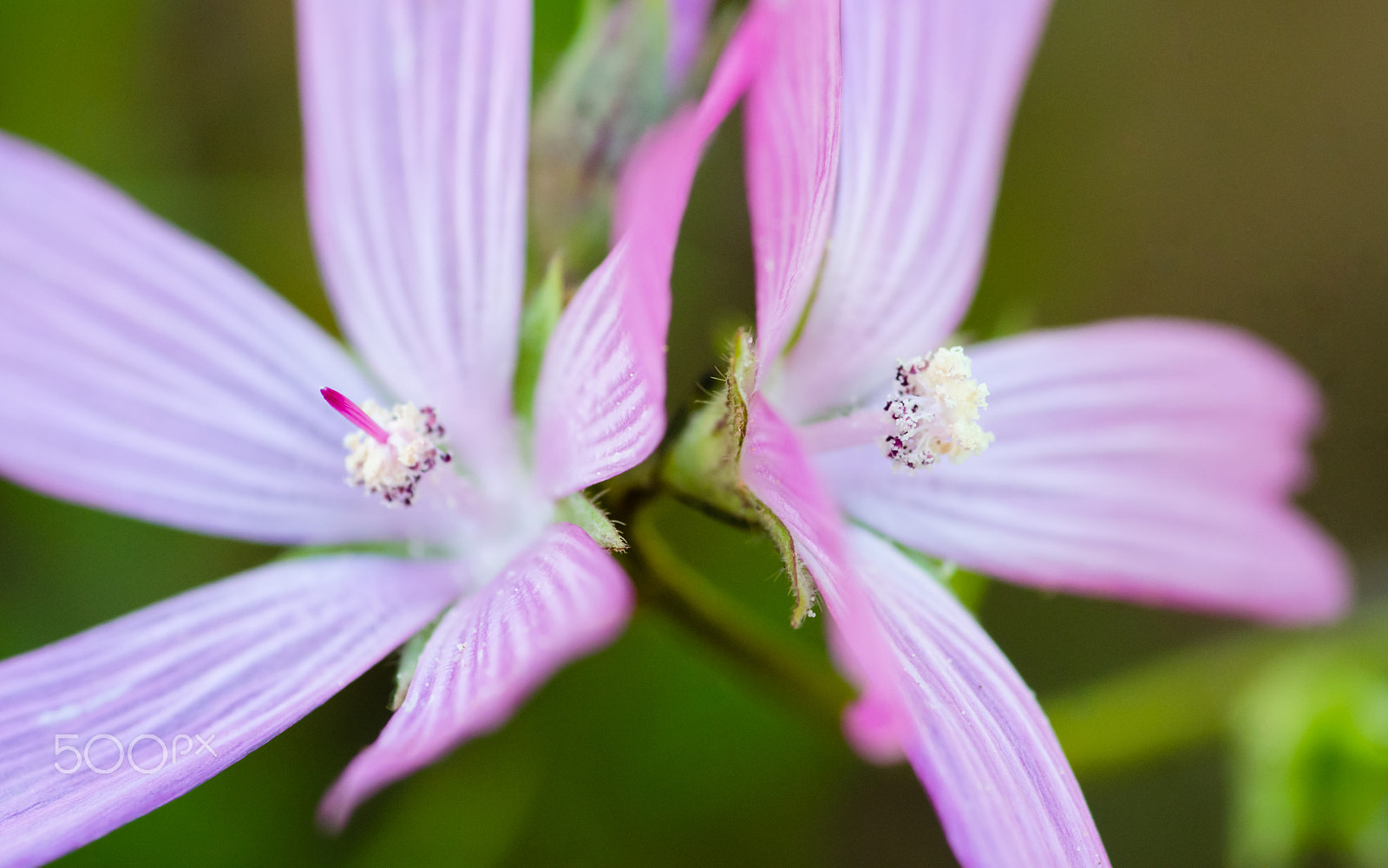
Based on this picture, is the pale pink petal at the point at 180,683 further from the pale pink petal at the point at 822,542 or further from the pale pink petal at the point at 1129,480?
the pale pink petal at the point at 1129,480

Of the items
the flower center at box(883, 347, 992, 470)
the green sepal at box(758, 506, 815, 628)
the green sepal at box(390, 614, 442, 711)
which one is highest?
the flower center at box(883, 347, 992, 470)

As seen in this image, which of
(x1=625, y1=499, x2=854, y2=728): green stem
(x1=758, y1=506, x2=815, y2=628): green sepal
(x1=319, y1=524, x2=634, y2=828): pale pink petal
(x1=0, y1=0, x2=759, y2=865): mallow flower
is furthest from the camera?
(x1=625, y1=499, x2=854, y2=728): green stem

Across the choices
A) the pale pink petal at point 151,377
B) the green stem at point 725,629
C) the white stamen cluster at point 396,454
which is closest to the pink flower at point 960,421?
the green stem at point 725,629

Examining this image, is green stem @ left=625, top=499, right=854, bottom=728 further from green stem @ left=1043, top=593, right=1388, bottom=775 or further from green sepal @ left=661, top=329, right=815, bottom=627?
green stem @ left=1043, top=593, right=1388, bottom=775

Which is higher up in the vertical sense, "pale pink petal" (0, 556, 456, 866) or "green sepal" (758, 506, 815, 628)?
"green sepal" (758, 506, 815, 628)

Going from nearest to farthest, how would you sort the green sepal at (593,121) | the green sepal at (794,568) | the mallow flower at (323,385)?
the green sepal at (794,568) < the mallow flower at (323,385) < the green sepal at (593,121)

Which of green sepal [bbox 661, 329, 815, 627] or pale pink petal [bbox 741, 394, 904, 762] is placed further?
green sepal [bbox 661, 329, 815, 627]

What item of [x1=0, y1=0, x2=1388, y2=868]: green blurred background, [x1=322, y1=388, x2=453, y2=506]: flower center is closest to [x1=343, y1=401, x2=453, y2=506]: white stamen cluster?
[x1=322, y1=388, x2=453, y2=506]: flower center
